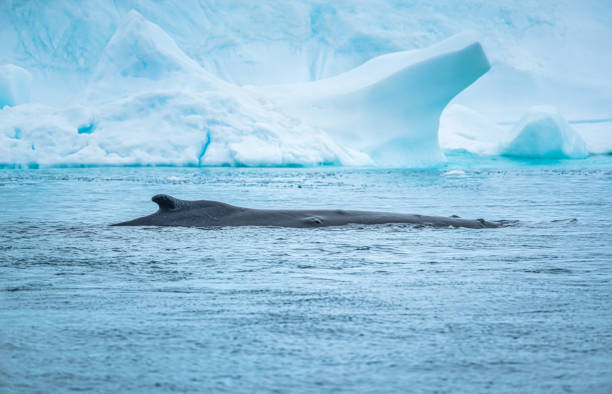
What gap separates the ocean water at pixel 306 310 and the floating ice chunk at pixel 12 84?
34.7 metres

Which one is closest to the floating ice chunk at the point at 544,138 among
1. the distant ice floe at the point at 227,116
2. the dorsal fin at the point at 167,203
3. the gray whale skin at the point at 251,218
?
the distant ice floe at the point at 227,116

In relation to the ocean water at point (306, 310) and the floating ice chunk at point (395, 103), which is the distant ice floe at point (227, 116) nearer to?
the floating ice chunk at point (395, 103)

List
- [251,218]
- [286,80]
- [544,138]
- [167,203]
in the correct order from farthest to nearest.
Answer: [286,80]
[544,138]
[251,218]
[167,203]

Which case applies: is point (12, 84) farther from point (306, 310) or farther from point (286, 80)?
point (306, 310)

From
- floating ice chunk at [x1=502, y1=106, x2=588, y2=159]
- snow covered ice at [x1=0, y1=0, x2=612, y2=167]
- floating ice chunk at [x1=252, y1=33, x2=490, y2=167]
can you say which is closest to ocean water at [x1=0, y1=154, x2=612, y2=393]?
snow covered ice at [x1=0, y1=0, x2=612, y2=167]

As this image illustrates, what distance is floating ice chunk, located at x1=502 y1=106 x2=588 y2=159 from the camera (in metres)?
41.4

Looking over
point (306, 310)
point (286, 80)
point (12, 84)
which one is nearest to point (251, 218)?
point (306, 310)

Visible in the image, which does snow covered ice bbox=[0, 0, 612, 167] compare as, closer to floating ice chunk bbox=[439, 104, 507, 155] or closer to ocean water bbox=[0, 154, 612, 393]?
floating ice chunk bbox=[439, 104, 507, 155]

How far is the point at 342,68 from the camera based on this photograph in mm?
59531

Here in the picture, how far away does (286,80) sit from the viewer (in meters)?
59.6

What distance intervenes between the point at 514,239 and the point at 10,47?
52.7m

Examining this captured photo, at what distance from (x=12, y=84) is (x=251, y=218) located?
3631 cm

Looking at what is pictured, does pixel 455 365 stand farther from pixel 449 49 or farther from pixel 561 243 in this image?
pixel 449 49

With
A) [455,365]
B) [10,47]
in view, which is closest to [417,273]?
[455,365]
